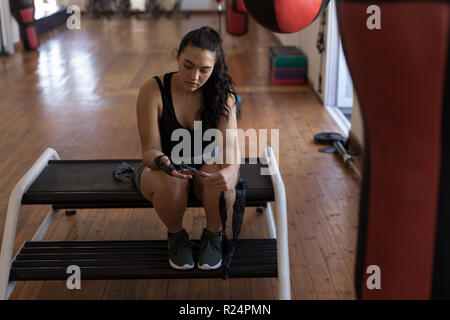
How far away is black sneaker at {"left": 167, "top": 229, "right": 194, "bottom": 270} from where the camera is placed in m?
1.78

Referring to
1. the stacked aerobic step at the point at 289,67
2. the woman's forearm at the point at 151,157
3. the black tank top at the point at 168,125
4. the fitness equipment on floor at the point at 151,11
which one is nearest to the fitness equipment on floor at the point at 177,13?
the fitness equipment on floor at the point at 151,11

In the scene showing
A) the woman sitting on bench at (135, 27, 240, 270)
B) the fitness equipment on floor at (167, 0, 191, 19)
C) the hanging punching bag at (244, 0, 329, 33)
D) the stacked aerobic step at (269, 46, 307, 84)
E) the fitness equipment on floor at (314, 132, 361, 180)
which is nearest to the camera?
the hanging punching bag at (244, 0, 329, 33)

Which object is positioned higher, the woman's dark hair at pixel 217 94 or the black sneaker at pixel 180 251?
the woman's dark hair at pixel 217 94

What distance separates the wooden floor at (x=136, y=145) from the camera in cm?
209

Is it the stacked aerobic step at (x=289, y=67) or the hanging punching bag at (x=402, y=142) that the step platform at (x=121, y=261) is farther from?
the stacked aerobic step at (x=289, y=67)

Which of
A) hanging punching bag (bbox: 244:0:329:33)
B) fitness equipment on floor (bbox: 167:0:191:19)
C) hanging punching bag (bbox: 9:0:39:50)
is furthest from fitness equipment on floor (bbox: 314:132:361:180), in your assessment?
fitness equipment on floor (bbox: 167:0:191:19)

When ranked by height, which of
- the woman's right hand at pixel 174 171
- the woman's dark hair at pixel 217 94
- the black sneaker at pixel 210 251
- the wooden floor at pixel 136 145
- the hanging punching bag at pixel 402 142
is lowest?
the wooden floor at pixel 136 145

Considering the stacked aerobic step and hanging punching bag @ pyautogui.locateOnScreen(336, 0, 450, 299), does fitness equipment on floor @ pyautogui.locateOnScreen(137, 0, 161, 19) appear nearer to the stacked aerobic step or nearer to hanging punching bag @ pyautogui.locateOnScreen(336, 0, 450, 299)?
the stacked aerobic step

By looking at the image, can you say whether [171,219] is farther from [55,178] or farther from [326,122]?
[326,122]

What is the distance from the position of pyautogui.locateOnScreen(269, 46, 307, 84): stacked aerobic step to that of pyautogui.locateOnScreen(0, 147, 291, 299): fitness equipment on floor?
3.23 meters

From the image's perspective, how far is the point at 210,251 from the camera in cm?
181

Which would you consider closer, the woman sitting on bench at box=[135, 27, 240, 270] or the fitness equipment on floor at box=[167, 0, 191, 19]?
the woman sitting on bench at box=[135, 27, 240, 270]

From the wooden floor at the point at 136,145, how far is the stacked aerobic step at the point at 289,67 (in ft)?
0.49

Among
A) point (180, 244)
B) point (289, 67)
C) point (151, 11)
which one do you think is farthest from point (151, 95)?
point (151, 11)
